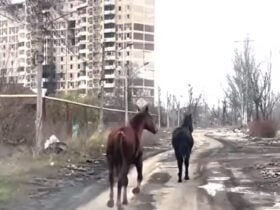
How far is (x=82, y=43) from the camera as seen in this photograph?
47.4 meters

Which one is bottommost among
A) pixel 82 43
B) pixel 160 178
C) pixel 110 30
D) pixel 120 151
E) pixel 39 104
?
pixel 160 178

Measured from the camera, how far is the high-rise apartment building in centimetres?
2025

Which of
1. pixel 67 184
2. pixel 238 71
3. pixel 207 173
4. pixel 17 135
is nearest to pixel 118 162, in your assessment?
pixel 67 184

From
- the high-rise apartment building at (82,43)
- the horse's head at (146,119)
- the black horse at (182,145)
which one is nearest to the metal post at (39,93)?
the high-rise apartment building at (82,43)

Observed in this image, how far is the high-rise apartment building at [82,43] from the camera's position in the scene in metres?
20.2

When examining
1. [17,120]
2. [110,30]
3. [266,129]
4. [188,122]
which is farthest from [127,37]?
[188,122]

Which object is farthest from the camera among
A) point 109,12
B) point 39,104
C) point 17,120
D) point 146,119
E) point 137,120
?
point 109,12

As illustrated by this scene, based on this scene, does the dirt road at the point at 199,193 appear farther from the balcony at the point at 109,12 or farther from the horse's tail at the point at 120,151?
the balcony at the point at 109,12

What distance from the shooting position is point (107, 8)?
50.9 m

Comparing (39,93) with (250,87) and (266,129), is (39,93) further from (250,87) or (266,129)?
(250,87)

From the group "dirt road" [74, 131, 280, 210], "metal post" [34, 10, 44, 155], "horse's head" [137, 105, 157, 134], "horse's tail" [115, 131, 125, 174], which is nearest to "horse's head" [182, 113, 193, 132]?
"dirt road" [74, 131, 280, 210]

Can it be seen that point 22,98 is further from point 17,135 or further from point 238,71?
point 238,71

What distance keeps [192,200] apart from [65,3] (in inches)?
354

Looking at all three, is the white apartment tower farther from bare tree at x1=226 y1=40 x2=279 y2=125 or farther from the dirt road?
the dirt road
